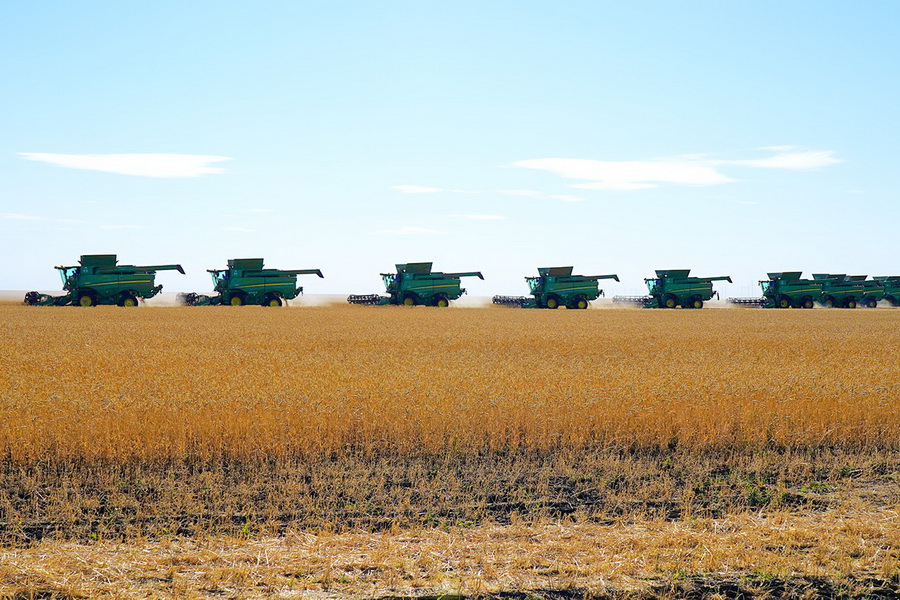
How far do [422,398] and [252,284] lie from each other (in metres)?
38.6

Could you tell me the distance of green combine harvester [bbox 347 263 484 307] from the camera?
2018 inches

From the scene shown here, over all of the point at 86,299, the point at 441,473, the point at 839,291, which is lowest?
the point at 441,473

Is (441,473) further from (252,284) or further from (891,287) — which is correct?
Result: (891,287)

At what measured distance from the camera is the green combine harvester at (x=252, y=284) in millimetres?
47844

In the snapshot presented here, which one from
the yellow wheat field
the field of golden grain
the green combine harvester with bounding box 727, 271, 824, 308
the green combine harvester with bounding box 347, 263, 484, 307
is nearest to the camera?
the field of golden grain

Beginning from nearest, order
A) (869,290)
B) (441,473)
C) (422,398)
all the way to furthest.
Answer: (441,473)
(422,398)
(869,290)

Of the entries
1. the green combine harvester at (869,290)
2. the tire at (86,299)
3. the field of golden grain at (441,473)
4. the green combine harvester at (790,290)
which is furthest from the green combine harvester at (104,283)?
the green combine harvester at (869,290)

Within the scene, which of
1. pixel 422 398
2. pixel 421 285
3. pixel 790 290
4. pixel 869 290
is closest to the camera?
pixel 422 398

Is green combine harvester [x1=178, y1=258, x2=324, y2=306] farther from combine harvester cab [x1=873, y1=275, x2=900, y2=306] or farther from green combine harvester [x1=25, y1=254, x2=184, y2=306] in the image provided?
combine harvester cab [x1=873, y1=275, x2=900, y2=306]

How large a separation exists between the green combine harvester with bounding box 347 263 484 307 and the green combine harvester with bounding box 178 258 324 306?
19.9 feet

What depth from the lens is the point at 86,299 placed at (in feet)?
149

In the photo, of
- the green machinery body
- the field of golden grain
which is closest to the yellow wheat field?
the field of golden grain

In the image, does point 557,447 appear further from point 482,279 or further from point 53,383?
point 482,279

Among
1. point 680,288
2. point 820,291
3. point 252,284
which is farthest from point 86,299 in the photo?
point 820,291
